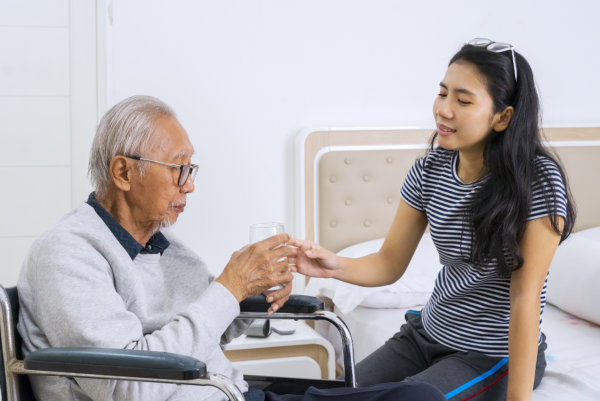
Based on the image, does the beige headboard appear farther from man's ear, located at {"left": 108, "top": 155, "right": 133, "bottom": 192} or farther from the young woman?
man's ear, located at {"left": 108, "top": 155, "right": 133, "bottom": 192}

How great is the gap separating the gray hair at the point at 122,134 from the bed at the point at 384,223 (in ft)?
4.04

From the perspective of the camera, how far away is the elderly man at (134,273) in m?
1.24

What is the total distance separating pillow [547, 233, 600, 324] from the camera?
2.29 metres

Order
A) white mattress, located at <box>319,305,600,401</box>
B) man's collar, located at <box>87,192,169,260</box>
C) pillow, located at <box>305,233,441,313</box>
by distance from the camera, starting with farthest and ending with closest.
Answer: pillow, located at <box>305,233,441,313</box> < white mattress, located at <box>319,305,600,401</box> < man's collar, located at <box>87,192,169,260</box>

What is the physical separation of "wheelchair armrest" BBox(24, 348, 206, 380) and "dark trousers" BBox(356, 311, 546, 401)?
0.65m

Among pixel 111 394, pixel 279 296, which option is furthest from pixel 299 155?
pixel 111 394

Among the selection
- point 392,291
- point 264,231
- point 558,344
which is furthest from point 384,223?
point 264,231

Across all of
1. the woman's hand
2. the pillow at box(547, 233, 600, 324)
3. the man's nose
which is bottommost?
the pillow at box(547, 233, 600, 324)

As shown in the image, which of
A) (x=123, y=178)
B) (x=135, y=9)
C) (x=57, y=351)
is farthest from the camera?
(x=135, y=9)

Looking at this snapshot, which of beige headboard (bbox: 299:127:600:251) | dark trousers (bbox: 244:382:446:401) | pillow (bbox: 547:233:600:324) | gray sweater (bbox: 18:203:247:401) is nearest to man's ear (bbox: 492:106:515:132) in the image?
dark trousers (bbox: 244:382:446:401)

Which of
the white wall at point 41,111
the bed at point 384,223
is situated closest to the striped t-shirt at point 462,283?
the bed at point 384,223

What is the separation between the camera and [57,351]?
3.86ft

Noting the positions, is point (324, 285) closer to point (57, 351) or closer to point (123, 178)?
point (123, 178)

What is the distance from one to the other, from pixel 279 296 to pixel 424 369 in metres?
0.47
